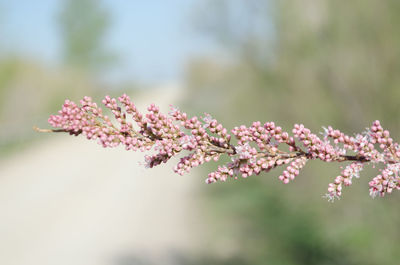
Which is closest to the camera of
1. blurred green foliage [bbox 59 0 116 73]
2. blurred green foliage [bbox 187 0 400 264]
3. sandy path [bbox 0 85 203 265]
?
blurred green foliage [bbox 187 0 400 264]

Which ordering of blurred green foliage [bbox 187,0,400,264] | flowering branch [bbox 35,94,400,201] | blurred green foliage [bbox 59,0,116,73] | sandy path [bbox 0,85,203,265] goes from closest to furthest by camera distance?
flowering branch [bbox 35,94,400,201] < blurred green foliage [bbox 187,0,400,264] < sandy path [bbox 0,85,203,265] < blurred green foliage [bbox 59,0,116,73]

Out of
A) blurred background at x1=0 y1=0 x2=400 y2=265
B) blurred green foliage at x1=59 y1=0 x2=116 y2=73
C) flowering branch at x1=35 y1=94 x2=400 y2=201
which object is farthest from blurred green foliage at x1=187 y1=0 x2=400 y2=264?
blurred green foliage at x1=59 y1=0 x2=116 y2=73

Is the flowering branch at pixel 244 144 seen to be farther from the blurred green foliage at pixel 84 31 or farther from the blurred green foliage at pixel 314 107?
the blurred green foliage at pixel 84 31

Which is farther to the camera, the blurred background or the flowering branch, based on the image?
the blurred background

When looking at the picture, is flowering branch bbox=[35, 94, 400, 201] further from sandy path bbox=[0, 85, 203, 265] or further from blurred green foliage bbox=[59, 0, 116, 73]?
blurred green foliage bbox=[59, 0, 116, 73]

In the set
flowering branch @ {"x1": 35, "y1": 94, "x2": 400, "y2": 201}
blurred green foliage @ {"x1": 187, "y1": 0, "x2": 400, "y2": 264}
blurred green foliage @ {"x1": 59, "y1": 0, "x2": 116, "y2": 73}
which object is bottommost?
flowering branch @ {"x1": 35, "y1": 94, "x2": 400, "y2": 201}

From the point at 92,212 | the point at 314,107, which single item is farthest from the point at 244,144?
the point at 92,212

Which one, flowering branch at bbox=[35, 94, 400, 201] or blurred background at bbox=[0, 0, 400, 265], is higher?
blurred background at bbox=[0, 0, 400, 265]
